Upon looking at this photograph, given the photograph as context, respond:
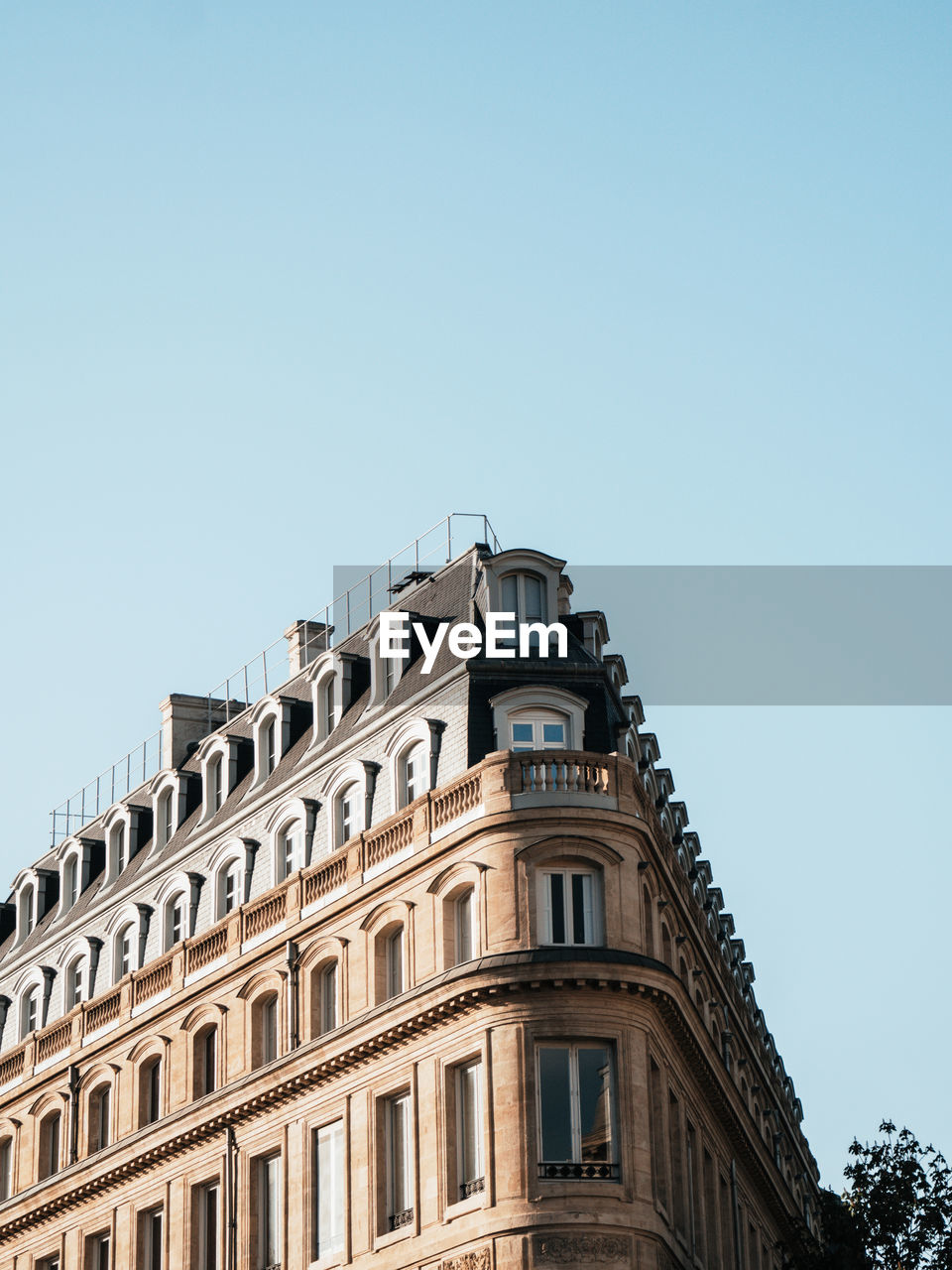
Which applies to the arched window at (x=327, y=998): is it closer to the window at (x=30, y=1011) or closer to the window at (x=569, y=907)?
the window at (x=569, y=907)

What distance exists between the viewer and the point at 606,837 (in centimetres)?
5291

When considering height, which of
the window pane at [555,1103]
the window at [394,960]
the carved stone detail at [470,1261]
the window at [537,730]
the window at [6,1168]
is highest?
the window at [537,730]

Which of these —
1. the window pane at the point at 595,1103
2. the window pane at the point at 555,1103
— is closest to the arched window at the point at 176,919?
the window pane at the point at 555,1103

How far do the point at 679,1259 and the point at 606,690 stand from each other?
1387cm

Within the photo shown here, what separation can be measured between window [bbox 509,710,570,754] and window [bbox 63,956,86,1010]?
1955 cm

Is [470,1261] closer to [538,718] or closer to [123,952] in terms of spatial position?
[538,718]

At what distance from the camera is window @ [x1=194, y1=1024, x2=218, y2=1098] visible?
59906mm

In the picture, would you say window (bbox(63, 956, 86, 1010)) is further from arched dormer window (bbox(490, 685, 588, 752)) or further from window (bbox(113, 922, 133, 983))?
arched dormer window (bbox(490, 685, 588, 752))

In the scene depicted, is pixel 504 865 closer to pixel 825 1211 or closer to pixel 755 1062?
pixel 825 1211

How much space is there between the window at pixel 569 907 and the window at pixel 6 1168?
23834 mm

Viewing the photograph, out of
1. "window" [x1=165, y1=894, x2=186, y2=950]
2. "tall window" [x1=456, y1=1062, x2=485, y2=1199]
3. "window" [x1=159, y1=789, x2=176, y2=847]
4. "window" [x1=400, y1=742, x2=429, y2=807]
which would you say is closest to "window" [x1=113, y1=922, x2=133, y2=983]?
"window" [x1=165, y1=894, x2=186, y2=950]

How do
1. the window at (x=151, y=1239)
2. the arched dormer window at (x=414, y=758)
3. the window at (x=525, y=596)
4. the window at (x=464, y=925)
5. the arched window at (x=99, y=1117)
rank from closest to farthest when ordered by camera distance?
the window at (x=464, y=925)
the arched dormer window at (x=414, y=758)
the window at (x=525, y=596)
the window at (x=151, y=1239)
the arched window at (x=99, y=1117)

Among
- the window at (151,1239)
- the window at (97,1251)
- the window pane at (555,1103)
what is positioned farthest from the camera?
the window at (97,1251)

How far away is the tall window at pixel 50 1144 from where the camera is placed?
65688 mm
